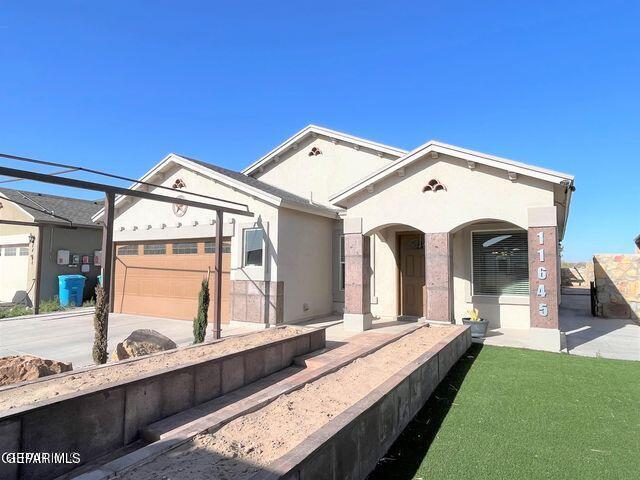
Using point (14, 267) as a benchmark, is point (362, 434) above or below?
below

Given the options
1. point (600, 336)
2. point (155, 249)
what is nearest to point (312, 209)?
point (155, 249)

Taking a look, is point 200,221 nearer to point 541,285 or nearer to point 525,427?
point 541,285

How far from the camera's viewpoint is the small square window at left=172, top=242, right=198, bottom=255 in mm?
12453

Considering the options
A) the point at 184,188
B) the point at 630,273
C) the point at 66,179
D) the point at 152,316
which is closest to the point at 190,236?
the point at 184,188

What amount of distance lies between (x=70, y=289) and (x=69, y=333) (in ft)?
22.6

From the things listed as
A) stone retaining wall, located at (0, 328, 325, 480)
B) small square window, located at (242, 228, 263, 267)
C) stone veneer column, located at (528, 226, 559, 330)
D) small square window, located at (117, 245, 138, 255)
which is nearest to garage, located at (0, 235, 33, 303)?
small square window, located at (117, 245, 138, 255)

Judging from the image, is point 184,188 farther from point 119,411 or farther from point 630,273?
point 630,273

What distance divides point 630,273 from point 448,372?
1067cm

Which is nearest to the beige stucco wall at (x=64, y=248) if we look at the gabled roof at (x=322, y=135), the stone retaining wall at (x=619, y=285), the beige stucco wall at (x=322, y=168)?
the gabled roof at (x=322, y=135)

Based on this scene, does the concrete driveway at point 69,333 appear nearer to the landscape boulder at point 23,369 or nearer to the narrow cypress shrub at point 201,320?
the narrow cypress shrub at point 201,320

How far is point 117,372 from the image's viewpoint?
486 cm

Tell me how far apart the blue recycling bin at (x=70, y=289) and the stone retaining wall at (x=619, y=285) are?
2012 centimetres

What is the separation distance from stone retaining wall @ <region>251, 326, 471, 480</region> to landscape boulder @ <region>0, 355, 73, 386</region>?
4314mm

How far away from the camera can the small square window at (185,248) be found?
1245cm
